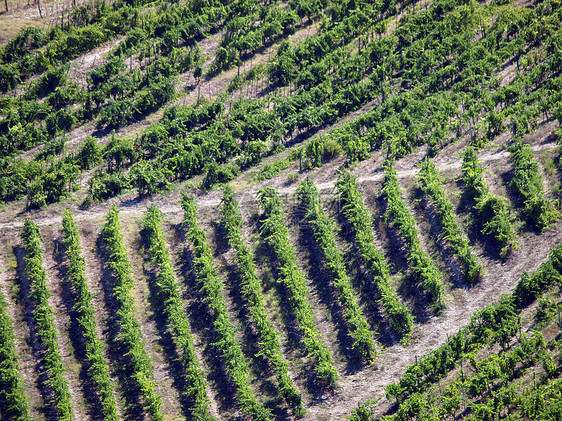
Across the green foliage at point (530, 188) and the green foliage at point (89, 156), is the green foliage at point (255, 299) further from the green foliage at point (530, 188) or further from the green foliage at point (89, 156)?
the green foliage at point (530, 188)

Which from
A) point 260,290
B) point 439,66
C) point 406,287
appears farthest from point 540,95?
point 260,290

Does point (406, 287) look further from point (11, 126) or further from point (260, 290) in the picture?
point (11, 126)

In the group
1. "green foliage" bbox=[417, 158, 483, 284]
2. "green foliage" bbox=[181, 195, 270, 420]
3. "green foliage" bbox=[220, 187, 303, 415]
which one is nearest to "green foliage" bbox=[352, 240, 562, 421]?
"green foliage" bbox=[417, 158, 483, 284]

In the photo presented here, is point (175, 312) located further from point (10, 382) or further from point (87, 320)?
point (10, 382)

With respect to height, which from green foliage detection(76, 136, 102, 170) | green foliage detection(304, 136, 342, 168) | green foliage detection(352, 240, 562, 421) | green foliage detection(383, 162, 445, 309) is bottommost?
green foliage detection(352, 240, 562, 421)

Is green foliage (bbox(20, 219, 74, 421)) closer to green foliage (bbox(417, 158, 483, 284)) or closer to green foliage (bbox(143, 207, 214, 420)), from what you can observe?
green foliage (bbox(143, 207, 214, 420))

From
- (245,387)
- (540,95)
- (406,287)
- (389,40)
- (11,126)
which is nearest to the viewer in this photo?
(245,387)
